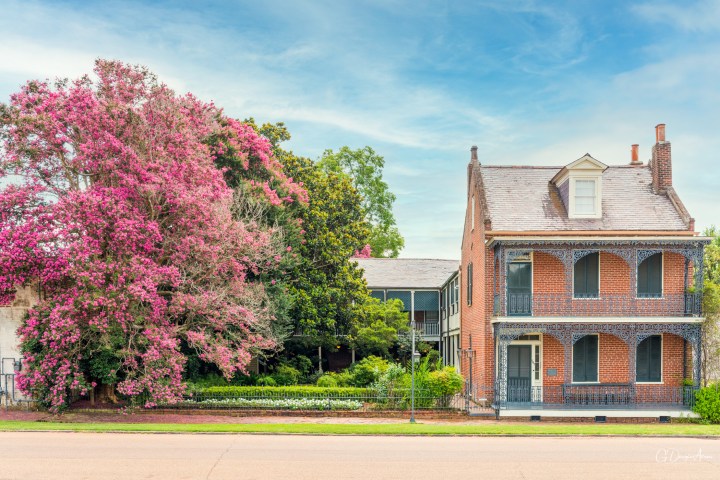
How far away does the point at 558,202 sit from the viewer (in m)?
27.7

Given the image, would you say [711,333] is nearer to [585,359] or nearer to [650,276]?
[650,276]

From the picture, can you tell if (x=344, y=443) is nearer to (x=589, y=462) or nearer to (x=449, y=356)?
(x=589, y=462)

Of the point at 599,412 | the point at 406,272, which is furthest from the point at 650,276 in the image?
the point at 406,272

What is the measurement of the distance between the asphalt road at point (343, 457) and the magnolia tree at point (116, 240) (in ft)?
13.8

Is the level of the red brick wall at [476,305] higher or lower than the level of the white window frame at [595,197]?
lower

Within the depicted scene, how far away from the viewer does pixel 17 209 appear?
23188 millimetres

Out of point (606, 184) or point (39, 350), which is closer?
point (39, 350)

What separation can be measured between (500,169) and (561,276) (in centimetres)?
565

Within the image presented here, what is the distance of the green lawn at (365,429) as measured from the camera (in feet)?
65.6

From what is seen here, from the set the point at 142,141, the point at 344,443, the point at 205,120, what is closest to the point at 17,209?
the point at 142,141

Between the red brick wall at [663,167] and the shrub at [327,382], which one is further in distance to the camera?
the shrub at [327,382]

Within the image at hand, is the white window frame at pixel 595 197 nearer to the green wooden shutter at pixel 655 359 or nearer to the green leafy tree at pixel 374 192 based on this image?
the green wooden shutter at pixel 655 359

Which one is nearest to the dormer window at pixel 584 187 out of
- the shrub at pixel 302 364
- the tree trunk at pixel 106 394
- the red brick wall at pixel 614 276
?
the red brick wall at pixel 614 276

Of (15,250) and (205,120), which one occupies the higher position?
(205,120)
